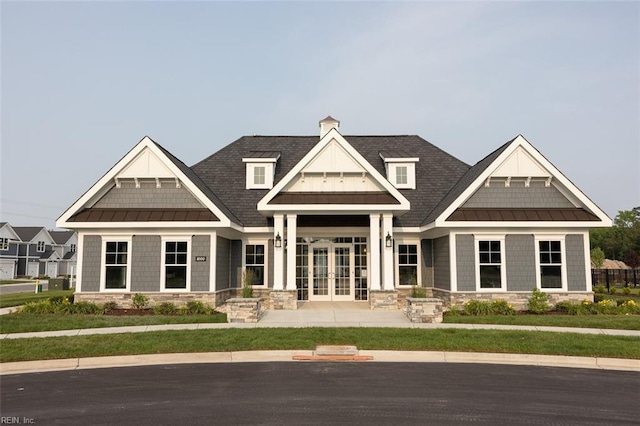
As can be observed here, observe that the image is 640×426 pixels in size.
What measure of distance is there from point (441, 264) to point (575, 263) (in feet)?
16.5

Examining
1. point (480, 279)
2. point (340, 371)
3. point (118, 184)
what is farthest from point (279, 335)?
point (118, 184)

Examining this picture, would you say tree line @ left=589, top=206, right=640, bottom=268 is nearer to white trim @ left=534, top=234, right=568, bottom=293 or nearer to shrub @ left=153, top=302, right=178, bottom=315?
white trim @ left=534, top=234, right=568, bottom=293

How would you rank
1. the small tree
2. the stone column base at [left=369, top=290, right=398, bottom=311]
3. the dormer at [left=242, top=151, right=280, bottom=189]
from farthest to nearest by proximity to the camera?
the small tree → the dormer at [left=242, top=151, right=280, bottom=189] → the stone column base at [left=369, top=290, right=398, bottom=311]

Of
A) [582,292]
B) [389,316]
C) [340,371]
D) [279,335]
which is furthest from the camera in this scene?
[582,292]

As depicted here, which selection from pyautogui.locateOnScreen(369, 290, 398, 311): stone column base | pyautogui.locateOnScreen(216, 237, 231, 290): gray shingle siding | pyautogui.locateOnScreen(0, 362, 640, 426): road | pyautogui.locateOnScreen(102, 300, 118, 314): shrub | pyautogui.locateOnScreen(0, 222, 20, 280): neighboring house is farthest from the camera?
pyautogui.locateOnScreen(0, 222, 20, 280): neighboring house

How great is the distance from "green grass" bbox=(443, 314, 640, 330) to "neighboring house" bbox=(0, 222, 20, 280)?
213ft

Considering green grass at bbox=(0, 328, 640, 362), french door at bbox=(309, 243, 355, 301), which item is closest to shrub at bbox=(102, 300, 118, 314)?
green grass at bbox=(0, 328, 640, 362)

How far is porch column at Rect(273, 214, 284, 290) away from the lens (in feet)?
57.9

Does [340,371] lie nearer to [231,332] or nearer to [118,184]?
[231,332]

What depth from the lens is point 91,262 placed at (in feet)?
57.9

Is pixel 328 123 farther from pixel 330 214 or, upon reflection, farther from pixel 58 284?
pixel 58 284

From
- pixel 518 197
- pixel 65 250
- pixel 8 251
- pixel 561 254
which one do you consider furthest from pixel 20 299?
pixel 65 250

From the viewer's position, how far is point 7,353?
1025cm

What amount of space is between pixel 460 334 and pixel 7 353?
36.0 ft
